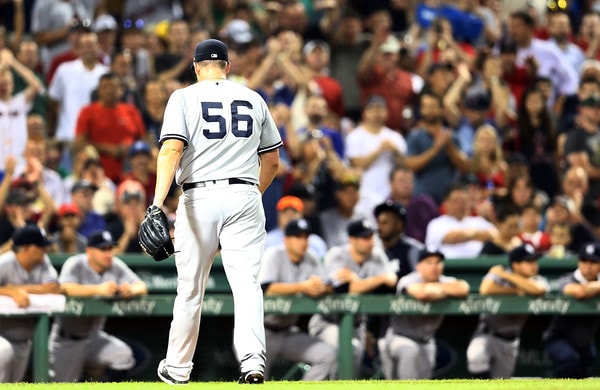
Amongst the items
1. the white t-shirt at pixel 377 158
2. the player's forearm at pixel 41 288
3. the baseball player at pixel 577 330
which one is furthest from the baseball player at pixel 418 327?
the player's forearm at pixel 41 288

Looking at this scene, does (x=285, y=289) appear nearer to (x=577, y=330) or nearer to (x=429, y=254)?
(x=429, y=254)

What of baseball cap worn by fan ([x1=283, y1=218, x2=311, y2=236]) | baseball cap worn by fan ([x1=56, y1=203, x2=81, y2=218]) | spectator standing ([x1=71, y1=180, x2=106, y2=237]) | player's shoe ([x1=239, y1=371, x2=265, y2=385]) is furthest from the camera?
spectator standing ([x1=71, y1=180, x2=106, y2=237])

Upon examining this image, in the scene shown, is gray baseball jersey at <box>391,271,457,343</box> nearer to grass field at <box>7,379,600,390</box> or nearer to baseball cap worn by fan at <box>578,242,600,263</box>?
baseball cap worn by fan at <box>578,242,600,263</box>

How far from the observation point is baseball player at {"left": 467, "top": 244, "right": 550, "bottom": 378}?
10.6 meters

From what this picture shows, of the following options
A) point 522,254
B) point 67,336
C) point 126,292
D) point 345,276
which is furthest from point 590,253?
point 67,336

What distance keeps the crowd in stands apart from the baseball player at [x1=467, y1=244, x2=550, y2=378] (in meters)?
0.42

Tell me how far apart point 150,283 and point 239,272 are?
378 cm

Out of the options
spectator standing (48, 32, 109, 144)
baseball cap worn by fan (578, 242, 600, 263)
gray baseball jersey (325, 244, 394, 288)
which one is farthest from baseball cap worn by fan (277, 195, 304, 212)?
spectator standing (48, 32, 109, 144)

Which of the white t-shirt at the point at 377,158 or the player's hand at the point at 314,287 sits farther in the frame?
the white t-shirt at the point at 377,158

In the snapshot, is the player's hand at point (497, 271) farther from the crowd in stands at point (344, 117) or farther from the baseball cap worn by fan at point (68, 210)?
the baseball cap worn by fan at point (68, 210)

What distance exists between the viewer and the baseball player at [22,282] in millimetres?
9859

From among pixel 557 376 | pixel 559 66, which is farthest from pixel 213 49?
pixel 559 66

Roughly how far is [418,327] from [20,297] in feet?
10.4

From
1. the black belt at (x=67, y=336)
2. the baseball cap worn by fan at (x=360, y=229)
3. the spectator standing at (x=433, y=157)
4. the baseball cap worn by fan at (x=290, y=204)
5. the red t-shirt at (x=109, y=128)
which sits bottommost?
the black belt at (x=67, y=336)
